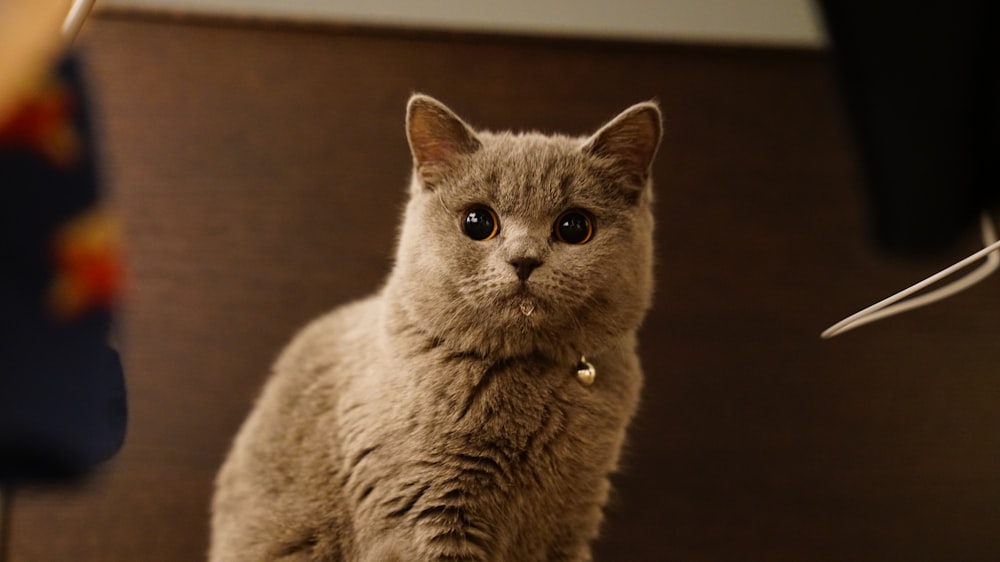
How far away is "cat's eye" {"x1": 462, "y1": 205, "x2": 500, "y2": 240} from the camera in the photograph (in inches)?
32.8

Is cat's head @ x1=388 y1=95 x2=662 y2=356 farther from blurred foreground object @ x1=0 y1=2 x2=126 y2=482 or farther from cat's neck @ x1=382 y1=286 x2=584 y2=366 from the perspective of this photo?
blurred foreground object @ x1=0 y1=2 x2=126 y2=482

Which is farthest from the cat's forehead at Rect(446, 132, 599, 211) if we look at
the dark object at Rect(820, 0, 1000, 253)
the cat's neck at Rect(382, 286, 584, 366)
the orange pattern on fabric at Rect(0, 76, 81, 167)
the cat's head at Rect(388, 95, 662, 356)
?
the orange pattern on fabric at Rect(0, 76, 81, 167)

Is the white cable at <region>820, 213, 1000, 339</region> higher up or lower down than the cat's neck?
higher up

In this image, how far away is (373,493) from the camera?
2.80ft

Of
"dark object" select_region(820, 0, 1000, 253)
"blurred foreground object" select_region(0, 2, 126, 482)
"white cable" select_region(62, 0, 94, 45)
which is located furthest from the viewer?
"blurred foreground object" select_region(0, 2, 126, 482)

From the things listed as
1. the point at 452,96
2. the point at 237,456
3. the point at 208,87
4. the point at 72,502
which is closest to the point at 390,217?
the point at 452,96

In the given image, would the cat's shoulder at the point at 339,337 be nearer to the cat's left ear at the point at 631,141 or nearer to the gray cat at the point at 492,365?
the gray cat at the point at 492,365

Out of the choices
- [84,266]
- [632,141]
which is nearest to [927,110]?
[632,141]

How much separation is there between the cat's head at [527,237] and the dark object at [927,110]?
0.84 feet

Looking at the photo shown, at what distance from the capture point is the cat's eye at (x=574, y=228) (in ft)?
2.72

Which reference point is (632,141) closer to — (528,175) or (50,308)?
(528,175)

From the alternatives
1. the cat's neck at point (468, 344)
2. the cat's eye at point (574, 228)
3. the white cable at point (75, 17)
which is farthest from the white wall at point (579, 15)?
→ the white cable at point (75, 17)

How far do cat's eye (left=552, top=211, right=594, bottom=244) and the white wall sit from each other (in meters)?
0.37

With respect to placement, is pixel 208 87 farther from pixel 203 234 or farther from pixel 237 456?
pixel 237 456
